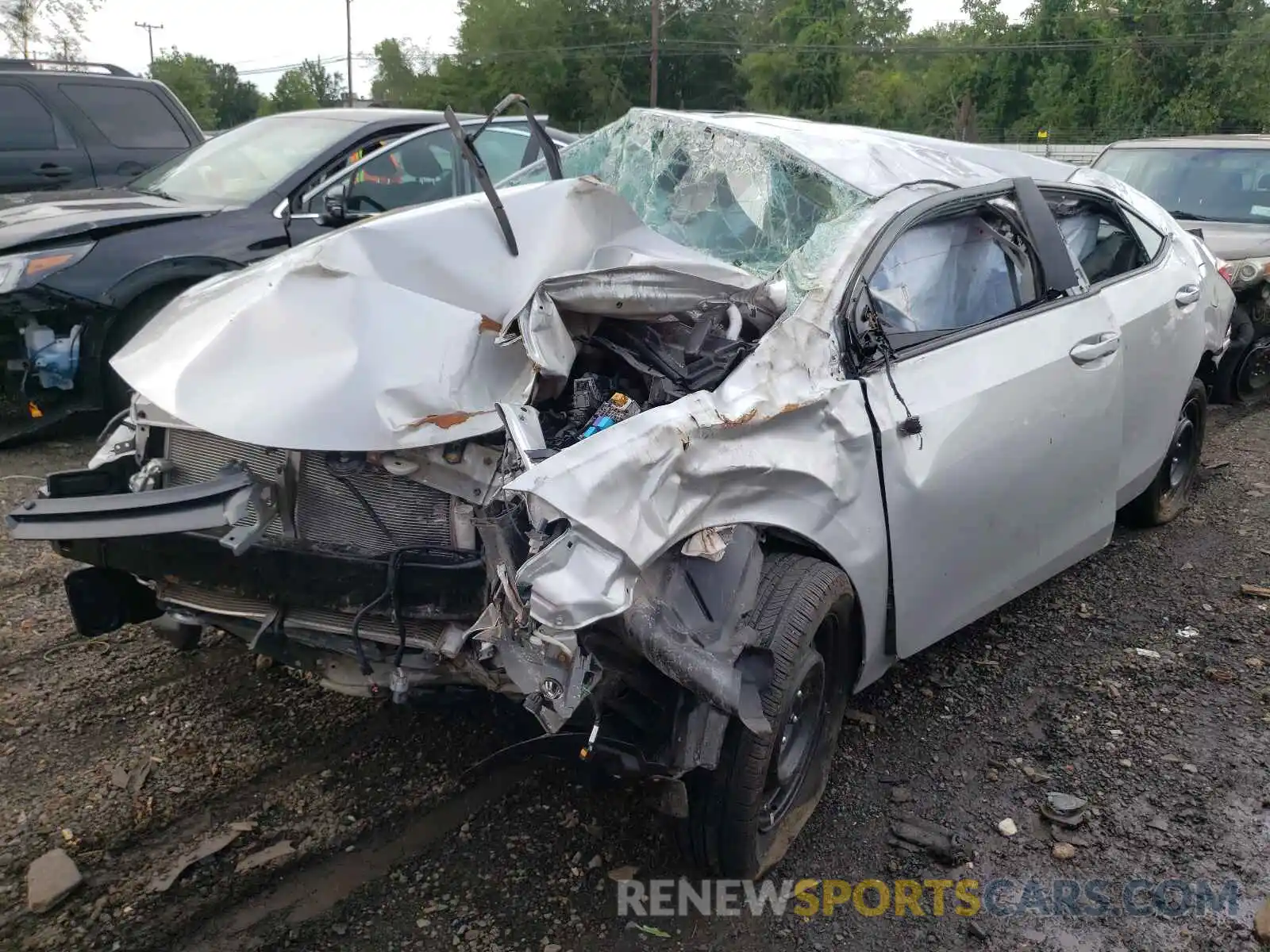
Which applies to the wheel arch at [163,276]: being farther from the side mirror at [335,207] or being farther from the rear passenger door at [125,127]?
the rear passenger door at [125,127]

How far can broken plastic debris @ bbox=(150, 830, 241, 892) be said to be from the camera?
265cm

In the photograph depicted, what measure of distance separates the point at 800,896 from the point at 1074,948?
67 centimetres

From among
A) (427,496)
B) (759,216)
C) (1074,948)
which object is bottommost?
(1074,948)

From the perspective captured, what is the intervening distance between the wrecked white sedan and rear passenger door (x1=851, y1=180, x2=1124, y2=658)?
14 millimetres

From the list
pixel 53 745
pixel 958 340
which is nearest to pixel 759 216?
pixel 958 340

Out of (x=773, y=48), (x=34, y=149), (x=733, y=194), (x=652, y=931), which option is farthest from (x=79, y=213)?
(x=773, y=48)

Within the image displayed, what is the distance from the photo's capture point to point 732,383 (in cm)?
263

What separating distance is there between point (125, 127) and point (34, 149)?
0.74 meters

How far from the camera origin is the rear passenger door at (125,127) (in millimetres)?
7883

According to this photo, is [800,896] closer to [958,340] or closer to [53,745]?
[958,340]

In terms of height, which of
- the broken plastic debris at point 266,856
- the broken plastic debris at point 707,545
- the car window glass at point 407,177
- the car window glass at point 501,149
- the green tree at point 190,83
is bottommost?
the broken plastic debris at point 266,856

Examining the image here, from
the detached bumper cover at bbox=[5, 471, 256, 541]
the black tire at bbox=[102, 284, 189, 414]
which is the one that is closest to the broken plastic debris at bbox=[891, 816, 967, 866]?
the detached bumper cover at bbox=[5, 471, 256, 541]

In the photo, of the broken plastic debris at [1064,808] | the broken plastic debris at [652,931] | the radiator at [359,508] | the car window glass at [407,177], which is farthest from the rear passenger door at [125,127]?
the broken plastic debris at [1064,808]

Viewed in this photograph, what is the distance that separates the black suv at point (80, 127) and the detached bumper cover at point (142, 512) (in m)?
5.85
